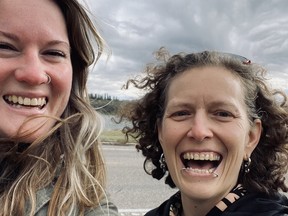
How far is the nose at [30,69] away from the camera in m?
1.43

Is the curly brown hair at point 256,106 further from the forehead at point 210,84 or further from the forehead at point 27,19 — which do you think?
the forehead at point 27,19

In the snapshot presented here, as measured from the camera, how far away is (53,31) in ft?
4.99

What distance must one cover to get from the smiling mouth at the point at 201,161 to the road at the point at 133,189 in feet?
9.23

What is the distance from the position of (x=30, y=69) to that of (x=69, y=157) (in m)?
0.39

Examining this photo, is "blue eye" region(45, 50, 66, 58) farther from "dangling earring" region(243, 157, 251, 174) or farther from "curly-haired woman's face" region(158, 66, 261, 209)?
"dangling earring" region(243, 157, 251, 174)

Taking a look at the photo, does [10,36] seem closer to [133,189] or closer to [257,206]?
[257,206]

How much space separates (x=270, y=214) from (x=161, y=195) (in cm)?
535

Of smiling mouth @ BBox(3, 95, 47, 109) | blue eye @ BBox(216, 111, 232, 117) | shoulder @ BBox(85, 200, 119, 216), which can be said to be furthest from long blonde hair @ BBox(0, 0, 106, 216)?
blue eye @ BBox(216, 111, 232, 117)

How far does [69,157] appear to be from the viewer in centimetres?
159

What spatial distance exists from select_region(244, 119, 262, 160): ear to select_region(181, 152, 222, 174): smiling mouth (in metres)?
0.18

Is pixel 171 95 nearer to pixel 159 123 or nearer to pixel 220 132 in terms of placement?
pixel 159 123

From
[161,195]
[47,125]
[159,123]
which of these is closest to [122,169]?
[161,195]

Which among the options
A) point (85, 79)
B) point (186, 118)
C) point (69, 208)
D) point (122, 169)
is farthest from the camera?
point (122, 169)

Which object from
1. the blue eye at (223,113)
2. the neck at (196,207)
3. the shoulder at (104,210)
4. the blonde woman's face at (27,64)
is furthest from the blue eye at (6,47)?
the neck at (196,207)
